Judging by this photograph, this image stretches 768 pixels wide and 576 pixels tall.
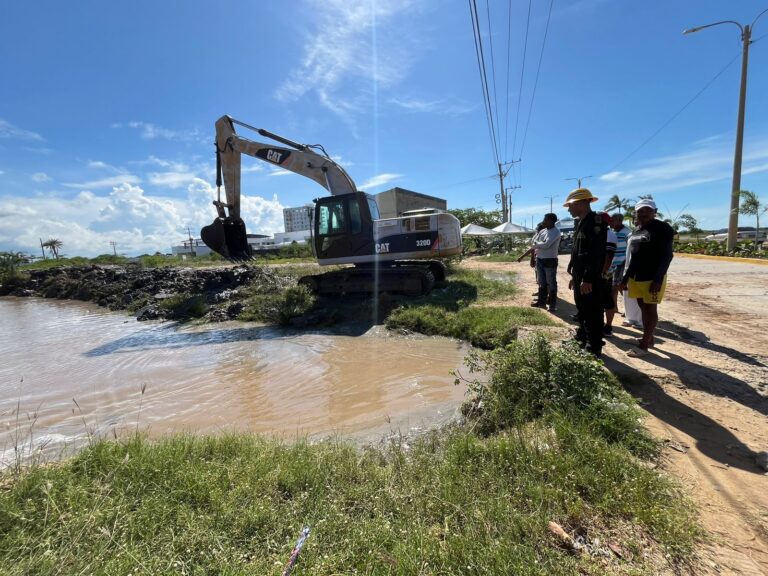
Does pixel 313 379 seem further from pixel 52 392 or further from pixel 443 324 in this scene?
pixel 52 392

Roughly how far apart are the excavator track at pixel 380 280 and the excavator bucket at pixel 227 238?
210 cm

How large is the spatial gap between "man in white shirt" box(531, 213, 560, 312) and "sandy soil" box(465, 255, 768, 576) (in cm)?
53

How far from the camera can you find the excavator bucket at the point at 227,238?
9.80 m

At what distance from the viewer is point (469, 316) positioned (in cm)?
701

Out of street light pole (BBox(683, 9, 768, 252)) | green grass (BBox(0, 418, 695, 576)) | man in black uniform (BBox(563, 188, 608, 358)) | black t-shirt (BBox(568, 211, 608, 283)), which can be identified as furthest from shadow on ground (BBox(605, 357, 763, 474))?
street light pole (BBox(683, 9, 768, 252))

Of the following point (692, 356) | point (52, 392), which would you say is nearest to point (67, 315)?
point (52, 392)

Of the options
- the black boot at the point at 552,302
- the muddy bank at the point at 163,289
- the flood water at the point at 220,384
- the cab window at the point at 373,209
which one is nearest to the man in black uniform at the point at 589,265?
the flood water at the point at 220,384

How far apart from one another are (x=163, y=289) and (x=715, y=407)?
1476cm

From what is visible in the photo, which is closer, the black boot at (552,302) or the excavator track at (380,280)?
the black boot at (552,302)

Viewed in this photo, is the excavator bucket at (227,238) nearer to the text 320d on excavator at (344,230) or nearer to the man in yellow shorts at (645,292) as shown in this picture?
the text 320d on excavator at (344,230)

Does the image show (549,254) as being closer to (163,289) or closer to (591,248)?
(591,248)

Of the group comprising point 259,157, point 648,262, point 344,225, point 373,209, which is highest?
point 259,157

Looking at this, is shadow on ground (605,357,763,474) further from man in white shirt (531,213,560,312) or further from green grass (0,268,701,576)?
man in white shirt (531,213,560,312)

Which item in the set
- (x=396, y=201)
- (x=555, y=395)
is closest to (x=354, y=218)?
(x=555, y=395)
